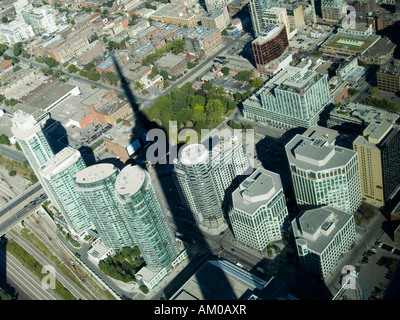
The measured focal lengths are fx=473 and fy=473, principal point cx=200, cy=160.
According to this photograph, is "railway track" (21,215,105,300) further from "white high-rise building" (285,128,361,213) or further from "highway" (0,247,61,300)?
"white high-rise building" (285,128,361,213)

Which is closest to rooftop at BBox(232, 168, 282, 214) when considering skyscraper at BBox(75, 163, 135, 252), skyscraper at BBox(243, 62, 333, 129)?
skyscraper at BBox(75, 163, 135, 252)

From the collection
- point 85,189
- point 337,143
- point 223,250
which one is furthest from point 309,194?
point 85,189

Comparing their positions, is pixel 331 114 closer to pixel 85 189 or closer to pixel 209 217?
pixel 209 217

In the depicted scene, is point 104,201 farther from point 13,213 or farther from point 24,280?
point 13,213

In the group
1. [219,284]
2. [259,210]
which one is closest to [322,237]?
[259,210]

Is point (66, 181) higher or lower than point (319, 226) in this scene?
higher
